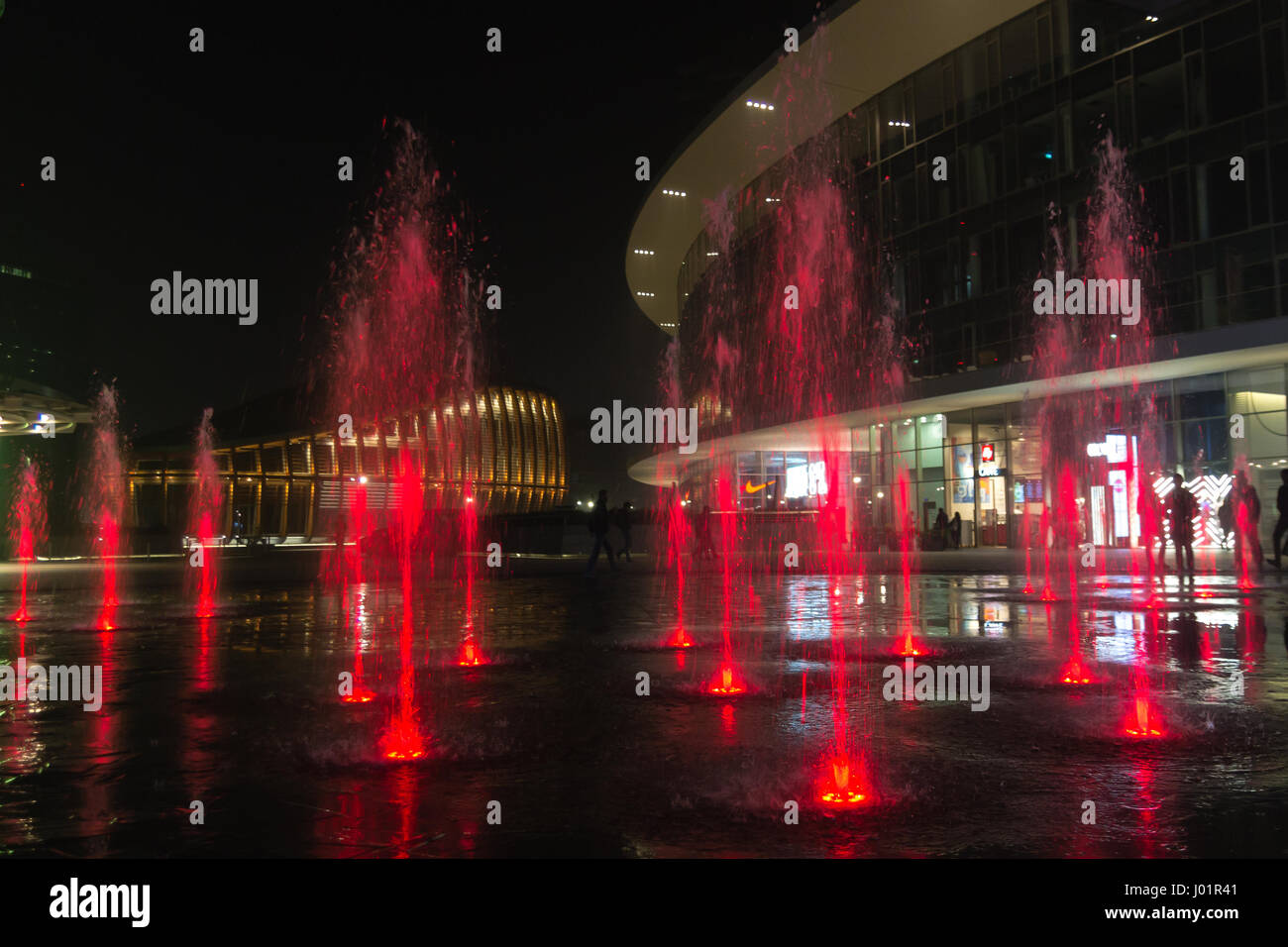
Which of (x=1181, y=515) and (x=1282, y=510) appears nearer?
(x=1282, y=510)

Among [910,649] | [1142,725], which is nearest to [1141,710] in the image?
[1142,725]

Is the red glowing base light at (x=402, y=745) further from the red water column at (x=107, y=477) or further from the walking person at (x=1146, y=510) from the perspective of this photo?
the red water column at (x=107, y=477)

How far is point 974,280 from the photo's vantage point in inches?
1319

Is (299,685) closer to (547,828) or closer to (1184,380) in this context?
(547,828)

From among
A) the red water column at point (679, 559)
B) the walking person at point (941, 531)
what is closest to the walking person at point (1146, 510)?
the walking person at point (941, 531)

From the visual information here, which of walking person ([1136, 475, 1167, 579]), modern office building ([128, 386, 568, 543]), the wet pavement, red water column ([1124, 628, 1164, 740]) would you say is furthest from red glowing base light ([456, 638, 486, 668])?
modern office building ([128, 386, 568, 543])

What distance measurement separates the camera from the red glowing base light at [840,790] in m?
4.23

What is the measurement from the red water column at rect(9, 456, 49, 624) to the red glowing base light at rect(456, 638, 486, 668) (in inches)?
1312

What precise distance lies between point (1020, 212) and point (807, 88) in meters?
11.3

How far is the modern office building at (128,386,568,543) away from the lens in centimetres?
6881

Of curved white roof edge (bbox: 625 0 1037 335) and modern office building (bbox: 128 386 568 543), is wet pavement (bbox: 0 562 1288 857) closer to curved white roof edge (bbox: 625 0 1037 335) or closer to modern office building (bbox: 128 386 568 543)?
curved white roof edge (bbox: 625 0 1037 335)

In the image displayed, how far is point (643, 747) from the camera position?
536 centimetres

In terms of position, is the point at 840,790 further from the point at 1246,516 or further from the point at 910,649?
the point at 1246,516
